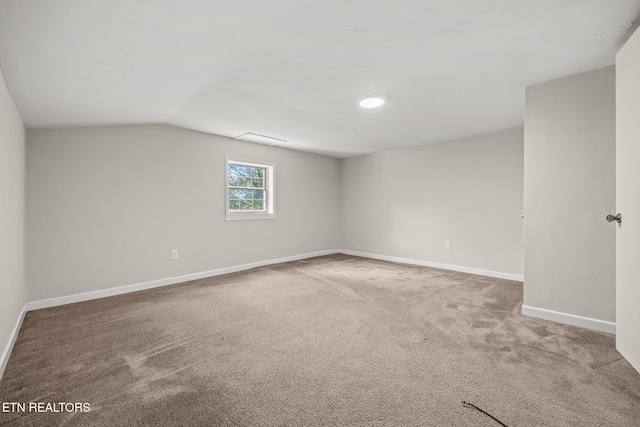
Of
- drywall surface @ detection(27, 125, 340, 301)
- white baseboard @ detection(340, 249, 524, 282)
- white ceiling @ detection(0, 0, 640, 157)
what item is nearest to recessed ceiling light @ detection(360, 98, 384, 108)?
white ceiling @ detection(0, 0, 640, 157)

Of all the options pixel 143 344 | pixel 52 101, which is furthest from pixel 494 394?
pixel 52 101

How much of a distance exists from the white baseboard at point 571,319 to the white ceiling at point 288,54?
2.10 meters

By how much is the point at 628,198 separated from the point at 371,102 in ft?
7.02

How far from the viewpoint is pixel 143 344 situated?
2.22 metres

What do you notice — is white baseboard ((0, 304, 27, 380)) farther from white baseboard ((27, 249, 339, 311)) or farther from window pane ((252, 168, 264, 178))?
window pane ((252, 168, 264, 178))

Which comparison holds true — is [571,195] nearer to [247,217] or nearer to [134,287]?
[247,217]

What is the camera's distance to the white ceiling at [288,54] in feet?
5.03

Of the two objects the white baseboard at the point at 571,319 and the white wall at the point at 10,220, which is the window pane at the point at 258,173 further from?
the white baseboard at the point at 571,319

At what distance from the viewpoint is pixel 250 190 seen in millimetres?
5129

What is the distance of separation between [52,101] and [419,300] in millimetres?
3902

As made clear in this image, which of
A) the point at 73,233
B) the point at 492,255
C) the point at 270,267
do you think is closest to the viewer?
the point at 73,233

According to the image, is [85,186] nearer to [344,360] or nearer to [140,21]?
[140,21]

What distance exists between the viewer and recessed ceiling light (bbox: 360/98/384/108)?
9.82 ft

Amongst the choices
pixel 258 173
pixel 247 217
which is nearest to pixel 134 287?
pixel 247 217
